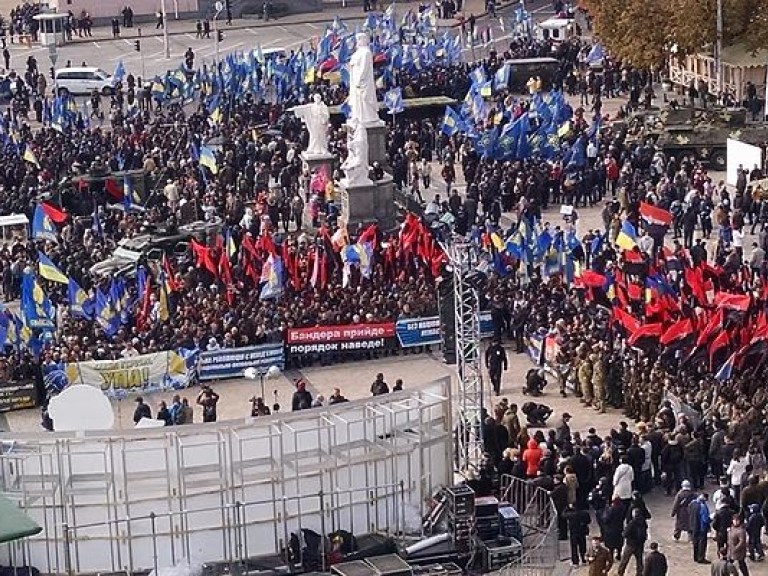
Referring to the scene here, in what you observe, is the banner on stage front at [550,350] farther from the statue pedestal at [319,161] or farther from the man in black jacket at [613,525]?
the statue pedestal at [319,161]

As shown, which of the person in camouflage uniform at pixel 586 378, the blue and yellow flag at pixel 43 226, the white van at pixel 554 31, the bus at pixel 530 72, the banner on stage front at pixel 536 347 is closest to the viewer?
the person in camouflage uniform at pixel 586 378

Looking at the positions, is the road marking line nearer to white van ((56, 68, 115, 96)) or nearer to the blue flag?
white van ((56, 68, 115, 96))

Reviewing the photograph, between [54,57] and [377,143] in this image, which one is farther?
[54,57]

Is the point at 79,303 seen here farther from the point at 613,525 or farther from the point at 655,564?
the point at 655,564

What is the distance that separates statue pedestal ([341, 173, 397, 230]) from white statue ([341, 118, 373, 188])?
147 mm

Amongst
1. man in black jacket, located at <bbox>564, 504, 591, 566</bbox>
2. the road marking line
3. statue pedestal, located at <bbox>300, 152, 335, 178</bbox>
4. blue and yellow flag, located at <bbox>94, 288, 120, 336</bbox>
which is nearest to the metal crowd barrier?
man in black jacket, located at <bbox>564, 504, 591, 566</bbox>

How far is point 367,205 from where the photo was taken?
4528 centimetres

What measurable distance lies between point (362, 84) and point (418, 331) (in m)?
9.81

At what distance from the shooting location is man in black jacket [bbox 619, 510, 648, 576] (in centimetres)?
2748

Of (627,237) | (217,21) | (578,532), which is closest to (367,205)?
(627,237)

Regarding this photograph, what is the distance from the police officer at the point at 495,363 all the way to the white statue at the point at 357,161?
9.78 metres

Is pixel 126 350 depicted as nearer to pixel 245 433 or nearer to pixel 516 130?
pixel 245 433

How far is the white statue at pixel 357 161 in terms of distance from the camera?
45.1 m

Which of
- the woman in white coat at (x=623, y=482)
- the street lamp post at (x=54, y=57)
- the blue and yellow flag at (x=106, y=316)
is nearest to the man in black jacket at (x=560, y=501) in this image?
the woman in white coat at (x=623, y=482)
